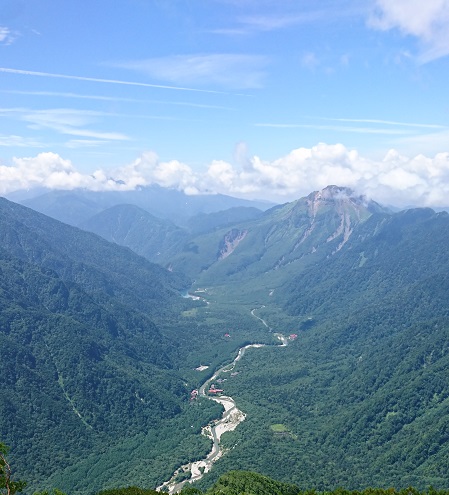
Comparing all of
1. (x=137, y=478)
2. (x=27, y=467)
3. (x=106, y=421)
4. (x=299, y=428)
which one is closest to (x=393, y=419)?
(x=299, y=428)

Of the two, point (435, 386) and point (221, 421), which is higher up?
point (435, 386)

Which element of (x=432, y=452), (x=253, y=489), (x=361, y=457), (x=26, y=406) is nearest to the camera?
(x=253, y=489)

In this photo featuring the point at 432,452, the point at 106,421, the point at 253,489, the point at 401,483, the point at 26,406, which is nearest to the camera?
the point at 253,489

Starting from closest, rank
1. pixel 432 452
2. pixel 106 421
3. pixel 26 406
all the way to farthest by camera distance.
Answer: pixel 432 452, pixel 26 406, pixel 106 421

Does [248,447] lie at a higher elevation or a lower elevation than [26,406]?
lower

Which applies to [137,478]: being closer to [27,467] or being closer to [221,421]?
[27,467]

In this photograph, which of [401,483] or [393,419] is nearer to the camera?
[401,483]

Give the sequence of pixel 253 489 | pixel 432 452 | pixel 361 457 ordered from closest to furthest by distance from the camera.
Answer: pixel 253 489 → pixel 432 452 → pixel 361 457

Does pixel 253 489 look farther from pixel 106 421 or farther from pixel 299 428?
pixel 106 421

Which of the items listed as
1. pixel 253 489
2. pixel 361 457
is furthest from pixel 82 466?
pixel 361 457
